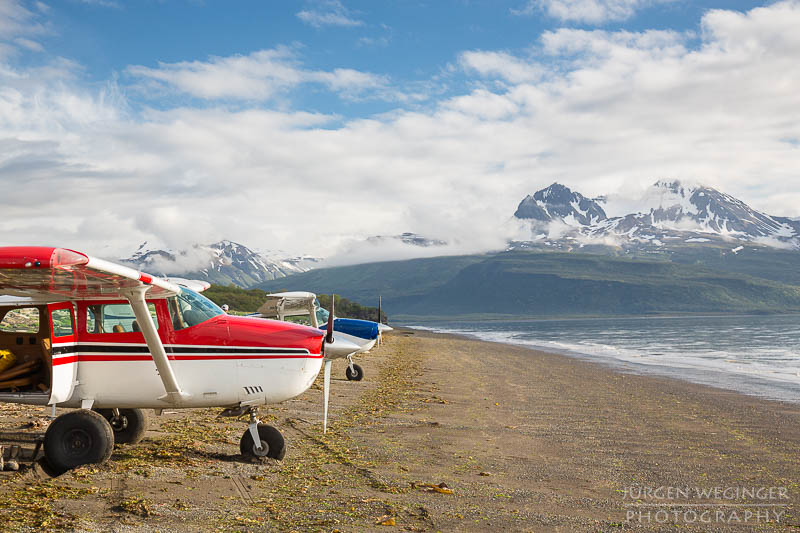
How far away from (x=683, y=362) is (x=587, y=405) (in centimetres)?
2037

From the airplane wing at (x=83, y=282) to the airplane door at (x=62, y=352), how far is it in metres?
0.19

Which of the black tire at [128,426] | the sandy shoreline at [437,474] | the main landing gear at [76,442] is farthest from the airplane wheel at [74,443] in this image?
the black tire at [128,426]

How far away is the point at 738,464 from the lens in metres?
9.16

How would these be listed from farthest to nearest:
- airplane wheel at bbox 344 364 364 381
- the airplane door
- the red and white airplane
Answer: airplane wheel at bbox 344 364 364 381
the red and white airplane
the airplane door

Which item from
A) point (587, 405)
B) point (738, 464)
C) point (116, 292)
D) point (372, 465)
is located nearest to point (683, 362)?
point (587, 405)

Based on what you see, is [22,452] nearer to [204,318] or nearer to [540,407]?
[204,318]

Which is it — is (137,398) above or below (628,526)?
above

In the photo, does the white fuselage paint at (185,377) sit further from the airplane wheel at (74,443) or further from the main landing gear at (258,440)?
the airplane wheel at (74,443)

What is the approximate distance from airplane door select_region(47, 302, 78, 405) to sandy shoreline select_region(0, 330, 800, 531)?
1109mm

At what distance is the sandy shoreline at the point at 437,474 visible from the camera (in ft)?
19.9

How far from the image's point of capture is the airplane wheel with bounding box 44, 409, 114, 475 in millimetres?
Result: 7270

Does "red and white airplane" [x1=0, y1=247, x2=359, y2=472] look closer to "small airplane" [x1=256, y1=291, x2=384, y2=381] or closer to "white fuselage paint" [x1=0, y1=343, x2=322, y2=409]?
"white fuselage paint" [x1=0, y1=343, x2=322, y2=409]

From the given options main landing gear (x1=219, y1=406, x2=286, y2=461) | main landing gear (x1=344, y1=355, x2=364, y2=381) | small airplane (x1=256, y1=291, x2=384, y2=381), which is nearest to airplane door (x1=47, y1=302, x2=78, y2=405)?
main landing gear (x1=219, y1=406, x2=286, y2=461)

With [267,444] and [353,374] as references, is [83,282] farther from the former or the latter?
[353,374]
